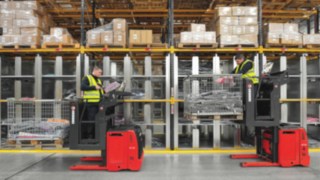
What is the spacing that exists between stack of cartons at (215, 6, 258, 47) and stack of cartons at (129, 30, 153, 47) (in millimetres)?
2051

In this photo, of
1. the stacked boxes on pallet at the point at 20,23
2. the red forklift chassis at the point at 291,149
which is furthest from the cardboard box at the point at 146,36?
the red forklift chassis at the point at 291,149

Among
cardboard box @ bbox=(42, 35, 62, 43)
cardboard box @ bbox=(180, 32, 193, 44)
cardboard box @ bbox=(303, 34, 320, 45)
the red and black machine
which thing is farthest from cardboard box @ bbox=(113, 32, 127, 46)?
cardboard box @ bbox=(303, 34, 320, 45)

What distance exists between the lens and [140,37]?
30.4ft

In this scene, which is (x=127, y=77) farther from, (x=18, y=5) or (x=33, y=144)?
(x=18, y=5)

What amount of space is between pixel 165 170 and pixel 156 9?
5.75m

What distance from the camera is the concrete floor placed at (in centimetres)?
648

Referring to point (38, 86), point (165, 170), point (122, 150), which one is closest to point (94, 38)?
point (38, 86)

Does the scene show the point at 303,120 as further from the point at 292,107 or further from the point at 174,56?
the point at 174,56

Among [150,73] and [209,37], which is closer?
[209,37]

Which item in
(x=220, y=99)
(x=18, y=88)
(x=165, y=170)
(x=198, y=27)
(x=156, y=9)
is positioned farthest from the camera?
(x=156, y=9)

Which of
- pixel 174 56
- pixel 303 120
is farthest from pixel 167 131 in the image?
pixel 303 120

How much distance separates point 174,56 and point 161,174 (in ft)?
12.5

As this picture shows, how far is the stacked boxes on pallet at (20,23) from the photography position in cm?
926

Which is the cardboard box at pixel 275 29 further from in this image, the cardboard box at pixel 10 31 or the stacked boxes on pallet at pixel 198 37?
the cardboard box at pixel 10 31
